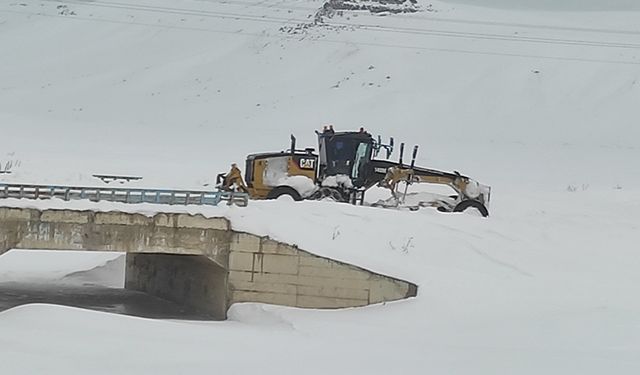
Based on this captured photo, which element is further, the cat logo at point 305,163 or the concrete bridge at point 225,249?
the cat logo at point 305,163

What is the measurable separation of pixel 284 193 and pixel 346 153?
5.85 feet

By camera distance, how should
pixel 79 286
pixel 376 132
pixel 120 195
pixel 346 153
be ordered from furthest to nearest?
pixel 376 132, pixel 79 286, pixel 346 153, pixel 120 195

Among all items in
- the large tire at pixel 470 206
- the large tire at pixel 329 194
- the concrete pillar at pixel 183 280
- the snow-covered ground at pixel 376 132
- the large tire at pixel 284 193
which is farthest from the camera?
the large tire at pixel 470 206

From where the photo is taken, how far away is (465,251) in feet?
63.0

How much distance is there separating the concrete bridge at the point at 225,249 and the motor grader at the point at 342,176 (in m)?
3.25

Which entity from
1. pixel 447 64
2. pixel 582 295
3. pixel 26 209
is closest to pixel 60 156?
pixel 26 209

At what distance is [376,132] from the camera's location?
4631 cm

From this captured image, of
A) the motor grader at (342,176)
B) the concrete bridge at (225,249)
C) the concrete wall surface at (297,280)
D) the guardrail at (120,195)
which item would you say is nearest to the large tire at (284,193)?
the motor grader at (342,176)

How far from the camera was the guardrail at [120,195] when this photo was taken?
58.4 feet

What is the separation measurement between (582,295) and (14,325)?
9.79 m

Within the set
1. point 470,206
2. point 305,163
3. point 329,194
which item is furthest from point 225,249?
point 470,206

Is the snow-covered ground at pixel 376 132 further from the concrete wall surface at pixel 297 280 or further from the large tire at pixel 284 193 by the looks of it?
the large tire at pixel 284 193

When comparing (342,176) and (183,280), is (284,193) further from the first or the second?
(183,280)

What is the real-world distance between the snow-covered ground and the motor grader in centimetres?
146
